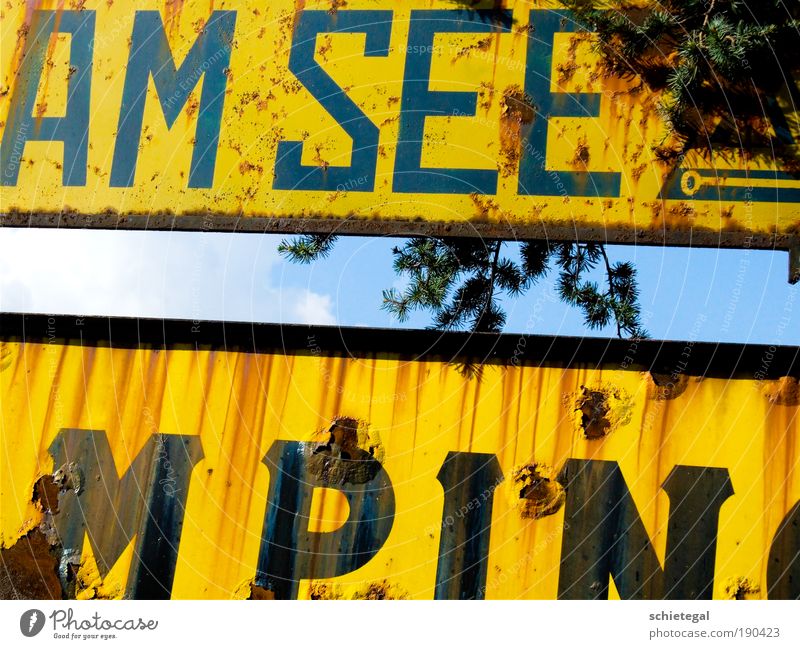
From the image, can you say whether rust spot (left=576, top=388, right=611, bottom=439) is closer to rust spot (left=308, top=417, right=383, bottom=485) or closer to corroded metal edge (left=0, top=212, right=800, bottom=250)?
corroded metal edge (left=0, top=212, right=800, bottom=250)

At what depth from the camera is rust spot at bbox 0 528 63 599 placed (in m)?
6.00

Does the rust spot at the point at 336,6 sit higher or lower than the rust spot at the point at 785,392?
higher

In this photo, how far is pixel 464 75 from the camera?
22.2 ft

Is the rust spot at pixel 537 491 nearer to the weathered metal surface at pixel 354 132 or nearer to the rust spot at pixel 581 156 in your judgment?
the weathered metal surface at pixel 354 132

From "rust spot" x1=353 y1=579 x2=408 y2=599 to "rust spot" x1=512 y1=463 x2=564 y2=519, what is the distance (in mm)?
814

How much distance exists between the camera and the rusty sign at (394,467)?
5.62m

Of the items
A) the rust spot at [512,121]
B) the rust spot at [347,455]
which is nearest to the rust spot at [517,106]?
the rust spot at [512,121]

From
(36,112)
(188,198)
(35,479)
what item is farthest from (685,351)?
(36,112)

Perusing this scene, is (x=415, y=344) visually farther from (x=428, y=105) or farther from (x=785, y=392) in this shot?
(x=785, y=392)

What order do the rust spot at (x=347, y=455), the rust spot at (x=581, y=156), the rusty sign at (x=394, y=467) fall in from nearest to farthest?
the rusty sign at (x=394, y=467)
the rust spot at (x=347, y=455)
the rust spot at (x=581, y=156)

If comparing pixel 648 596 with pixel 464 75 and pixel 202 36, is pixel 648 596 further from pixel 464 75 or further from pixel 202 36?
pixel 202 36

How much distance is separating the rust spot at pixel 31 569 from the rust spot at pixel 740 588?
3.76 m

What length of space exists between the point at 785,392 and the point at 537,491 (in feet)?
4.81

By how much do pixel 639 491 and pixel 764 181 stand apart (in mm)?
2085
